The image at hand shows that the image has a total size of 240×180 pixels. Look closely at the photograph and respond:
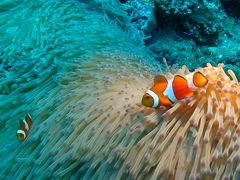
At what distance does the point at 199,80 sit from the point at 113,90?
0.53 m

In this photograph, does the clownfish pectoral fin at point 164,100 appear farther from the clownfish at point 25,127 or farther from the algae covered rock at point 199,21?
the algae covered rock at point 199,21

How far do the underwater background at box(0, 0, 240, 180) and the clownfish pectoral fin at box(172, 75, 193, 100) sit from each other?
4 cm

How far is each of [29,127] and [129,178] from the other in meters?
0.71

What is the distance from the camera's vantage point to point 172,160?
135cm

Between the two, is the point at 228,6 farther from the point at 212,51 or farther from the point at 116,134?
the point at 116,134

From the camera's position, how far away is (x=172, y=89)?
1.53 metres

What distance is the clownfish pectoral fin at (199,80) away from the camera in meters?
1.51

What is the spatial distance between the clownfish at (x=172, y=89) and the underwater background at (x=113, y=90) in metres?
0.04

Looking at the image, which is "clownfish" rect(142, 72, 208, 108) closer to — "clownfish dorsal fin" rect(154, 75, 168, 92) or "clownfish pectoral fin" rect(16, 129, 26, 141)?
"clownfish dorsal fin" rect(154, 75, 168, 92)

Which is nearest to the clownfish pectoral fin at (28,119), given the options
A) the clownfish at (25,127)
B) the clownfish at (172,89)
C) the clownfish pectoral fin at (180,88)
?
the clownfish at (25,127)

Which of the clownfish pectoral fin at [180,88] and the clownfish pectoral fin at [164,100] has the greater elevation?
the clownfish pectoral fin at [180,88]

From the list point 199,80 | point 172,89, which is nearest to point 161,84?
point 172,89

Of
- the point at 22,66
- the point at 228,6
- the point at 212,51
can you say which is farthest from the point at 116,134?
the point at 228,6

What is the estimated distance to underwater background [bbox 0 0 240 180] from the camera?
4.58 feet
